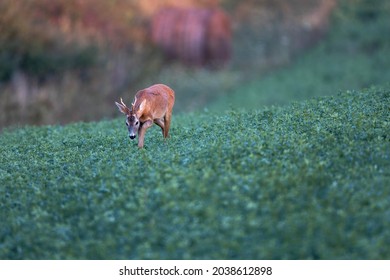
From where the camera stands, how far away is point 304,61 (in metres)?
23.6

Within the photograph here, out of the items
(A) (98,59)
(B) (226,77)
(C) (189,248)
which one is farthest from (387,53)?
(C) (189,248)

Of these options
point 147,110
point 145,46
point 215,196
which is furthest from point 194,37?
point 215,196

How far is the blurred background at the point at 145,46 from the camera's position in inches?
709

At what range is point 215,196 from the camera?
682 cm

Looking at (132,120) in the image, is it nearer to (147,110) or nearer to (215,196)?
(147,110)

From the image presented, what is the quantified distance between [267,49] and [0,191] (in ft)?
65.2

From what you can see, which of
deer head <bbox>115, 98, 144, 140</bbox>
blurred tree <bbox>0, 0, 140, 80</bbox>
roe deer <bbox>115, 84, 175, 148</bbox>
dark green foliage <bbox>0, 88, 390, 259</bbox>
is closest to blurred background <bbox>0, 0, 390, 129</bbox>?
blurred tree <bbox>0, 0, 140, 80</bbox>

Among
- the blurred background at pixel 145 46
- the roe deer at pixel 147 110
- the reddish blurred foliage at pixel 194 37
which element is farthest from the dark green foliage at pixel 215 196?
the reddish blurred foliage at pixel 194 37

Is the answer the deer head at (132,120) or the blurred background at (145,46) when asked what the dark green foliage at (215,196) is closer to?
the deer head at (132,120)

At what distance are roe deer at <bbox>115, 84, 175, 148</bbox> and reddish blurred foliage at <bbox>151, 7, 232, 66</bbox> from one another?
659 inches

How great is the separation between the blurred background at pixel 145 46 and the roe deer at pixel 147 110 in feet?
24.0

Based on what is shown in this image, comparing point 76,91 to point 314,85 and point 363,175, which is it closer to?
point 314,85

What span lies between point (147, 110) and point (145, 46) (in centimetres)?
1698
